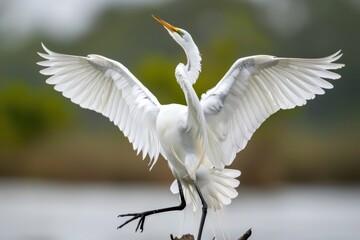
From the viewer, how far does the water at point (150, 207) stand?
12.6m

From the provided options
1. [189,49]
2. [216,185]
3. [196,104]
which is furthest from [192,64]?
[216,185]

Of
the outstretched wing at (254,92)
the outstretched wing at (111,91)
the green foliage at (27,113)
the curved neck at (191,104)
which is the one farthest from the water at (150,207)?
the curved neck at (191,104)

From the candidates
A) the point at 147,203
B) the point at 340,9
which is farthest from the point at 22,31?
the point at 147,203

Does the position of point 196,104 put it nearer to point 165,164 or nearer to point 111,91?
point 111,91

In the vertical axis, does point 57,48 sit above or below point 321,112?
above

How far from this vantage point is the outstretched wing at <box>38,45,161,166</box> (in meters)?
7.29

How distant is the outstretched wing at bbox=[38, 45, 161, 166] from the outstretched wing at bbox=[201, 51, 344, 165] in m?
0.48

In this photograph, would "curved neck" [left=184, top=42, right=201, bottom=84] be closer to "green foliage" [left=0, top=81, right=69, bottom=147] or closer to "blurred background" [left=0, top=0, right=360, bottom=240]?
"blurred background" [left=0, top=0, right=360, bottom=240]

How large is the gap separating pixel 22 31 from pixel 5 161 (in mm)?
16848

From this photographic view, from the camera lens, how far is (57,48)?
31641 mm

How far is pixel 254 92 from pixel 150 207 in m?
8.02

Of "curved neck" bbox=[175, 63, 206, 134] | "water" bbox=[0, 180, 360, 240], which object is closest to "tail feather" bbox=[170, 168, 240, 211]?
"curved neck" bbox=[175, 63, 206, 134]

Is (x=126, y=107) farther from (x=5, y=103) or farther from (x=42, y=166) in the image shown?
(x=5, y=103)

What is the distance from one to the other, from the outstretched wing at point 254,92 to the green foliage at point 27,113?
1552 cm
